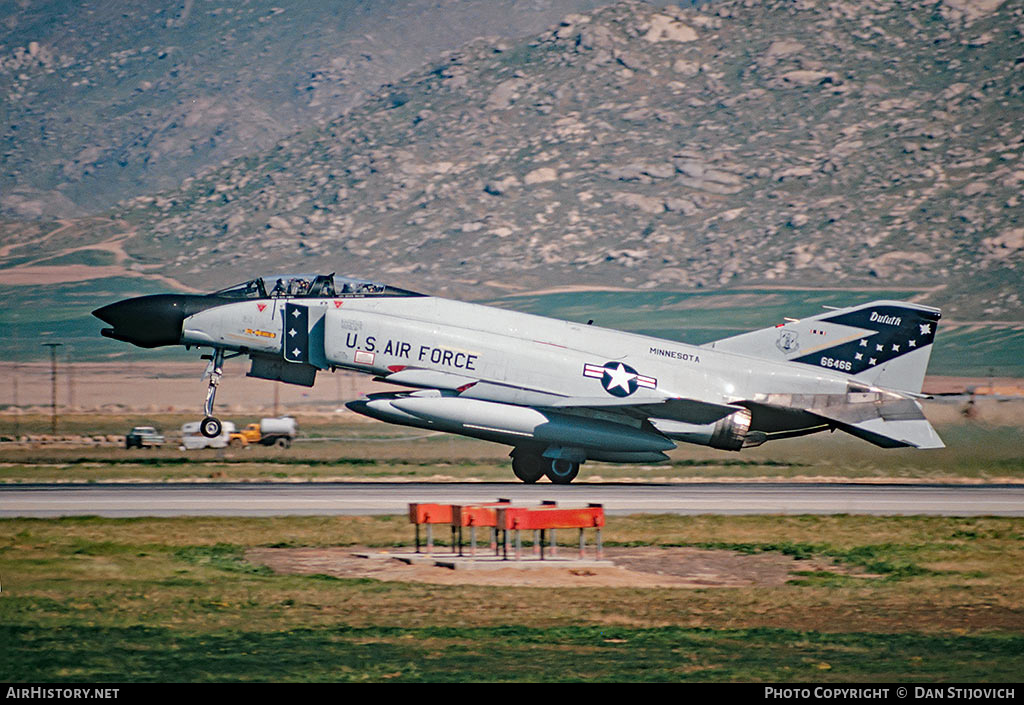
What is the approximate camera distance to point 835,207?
16400cm

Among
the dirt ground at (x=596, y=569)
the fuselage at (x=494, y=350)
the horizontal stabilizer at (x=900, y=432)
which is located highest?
the fuselage at (x=494, y=350)

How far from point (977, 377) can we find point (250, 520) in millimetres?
94321

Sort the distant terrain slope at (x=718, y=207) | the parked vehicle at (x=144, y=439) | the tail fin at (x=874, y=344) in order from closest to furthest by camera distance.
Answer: the tail fin at (x=874, y=344) → the parked vehicle at (x=144, y=439) → the distant terrain slope at (x=718, y=207)

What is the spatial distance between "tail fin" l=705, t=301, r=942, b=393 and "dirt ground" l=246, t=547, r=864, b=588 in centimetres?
1161

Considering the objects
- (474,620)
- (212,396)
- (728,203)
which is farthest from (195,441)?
(728,203)

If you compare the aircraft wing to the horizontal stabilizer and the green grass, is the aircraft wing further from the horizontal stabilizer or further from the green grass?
the green grass

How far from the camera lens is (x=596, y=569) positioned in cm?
1953

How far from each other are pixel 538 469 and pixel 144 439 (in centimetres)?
2123

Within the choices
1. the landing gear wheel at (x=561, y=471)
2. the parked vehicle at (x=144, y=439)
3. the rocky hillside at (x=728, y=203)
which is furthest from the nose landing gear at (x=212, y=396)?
the rocky hillside at (x=728, y=203)

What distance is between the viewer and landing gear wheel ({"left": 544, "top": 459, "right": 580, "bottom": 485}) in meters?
30.7

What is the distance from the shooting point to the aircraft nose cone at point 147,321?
2980 centimetres

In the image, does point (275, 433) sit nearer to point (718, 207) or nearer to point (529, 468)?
point (529, 468)

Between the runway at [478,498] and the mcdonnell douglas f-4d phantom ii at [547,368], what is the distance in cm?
128

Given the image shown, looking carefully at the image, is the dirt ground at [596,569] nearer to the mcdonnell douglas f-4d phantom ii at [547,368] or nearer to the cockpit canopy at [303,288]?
the mcdonnell douglas f-4d phantom ii at [547,368]
